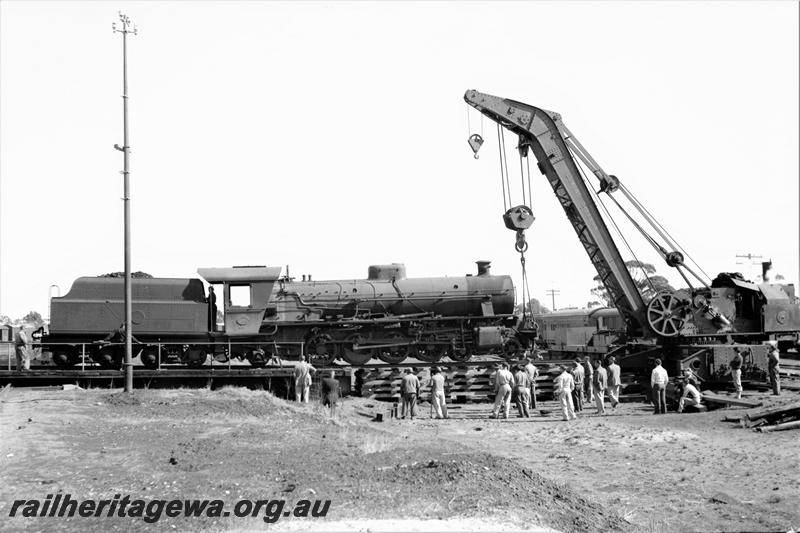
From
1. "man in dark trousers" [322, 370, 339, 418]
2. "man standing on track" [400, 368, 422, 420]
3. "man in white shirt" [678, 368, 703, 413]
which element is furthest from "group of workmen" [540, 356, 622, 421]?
"man in dark trousers" [322, 370, 339, 418]

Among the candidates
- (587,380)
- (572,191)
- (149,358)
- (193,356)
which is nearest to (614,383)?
(587,380)

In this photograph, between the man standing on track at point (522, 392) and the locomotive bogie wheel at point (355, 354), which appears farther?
the locomotive bogie wheel at point (355, 354)

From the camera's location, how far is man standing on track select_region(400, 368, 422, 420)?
1691cm

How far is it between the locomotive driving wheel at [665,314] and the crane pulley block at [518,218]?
395 cm

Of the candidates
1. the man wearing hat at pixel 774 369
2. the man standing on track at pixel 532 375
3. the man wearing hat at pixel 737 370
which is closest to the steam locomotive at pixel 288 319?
the man standing on track at pixel 532 375

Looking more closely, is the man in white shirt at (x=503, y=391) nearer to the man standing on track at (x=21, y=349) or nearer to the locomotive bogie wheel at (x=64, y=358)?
the locomotive bogie wheel at (x=64, y=358)

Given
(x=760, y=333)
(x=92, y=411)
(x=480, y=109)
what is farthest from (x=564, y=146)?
(x=92, y=411)

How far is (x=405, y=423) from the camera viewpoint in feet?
53.2

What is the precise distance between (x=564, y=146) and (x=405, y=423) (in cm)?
890

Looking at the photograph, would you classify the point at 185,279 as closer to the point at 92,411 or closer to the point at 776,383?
the point at 92,411

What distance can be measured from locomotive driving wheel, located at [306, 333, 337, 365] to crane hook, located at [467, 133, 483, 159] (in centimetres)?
673

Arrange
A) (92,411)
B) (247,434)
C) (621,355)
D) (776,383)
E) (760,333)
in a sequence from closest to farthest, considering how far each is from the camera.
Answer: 1. (247,434)
2. (92,411)
3. (776,383)
4. (760,333)
5. (621,355)

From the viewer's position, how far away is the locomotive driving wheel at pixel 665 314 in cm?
1888

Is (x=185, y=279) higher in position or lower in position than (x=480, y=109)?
lower
